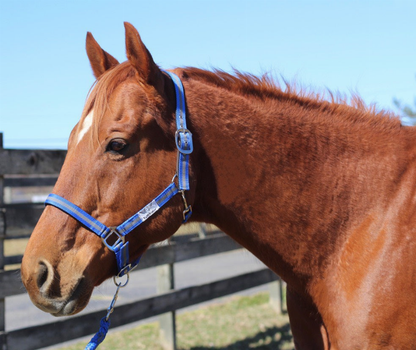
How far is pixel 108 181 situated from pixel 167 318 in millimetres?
3465

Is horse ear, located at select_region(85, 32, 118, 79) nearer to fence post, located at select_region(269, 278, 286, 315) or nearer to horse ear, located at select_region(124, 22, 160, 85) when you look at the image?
horse ear, located at select_region(124, 22, 160, 85)

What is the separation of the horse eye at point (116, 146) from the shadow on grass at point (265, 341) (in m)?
3.76

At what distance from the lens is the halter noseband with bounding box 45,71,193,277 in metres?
1.92

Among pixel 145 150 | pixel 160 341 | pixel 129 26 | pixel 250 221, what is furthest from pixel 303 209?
pixel 160 341

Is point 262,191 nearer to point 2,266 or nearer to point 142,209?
point 142,209

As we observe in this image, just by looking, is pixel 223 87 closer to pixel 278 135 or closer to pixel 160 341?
pixel 278 135

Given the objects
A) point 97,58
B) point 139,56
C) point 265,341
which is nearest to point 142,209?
point 139,56

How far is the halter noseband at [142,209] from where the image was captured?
6.31 ft

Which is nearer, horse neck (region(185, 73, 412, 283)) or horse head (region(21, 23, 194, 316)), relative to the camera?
horse head (region(21, 23, 194, 316))

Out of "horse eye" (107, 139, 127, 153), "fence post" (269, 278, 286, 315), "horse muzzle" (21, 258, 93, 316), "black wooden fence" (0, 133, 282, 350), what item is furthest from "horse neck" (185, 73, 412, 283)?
"fence post" (269, 278, 286, 315)

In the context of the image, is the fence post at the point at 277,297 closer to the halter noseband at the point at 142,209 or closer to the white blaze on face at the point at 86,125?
the halter noseband at the point at 142,209

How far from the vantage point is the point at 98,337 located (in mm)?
2180

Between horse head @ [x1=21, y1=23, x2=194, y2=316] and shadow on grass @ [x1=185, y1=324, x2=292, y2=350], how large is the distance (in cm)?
351

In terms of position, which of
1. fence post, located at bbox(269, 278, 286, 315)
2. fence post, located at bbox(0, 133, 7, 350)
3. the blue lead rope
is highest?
the blue lead rope
